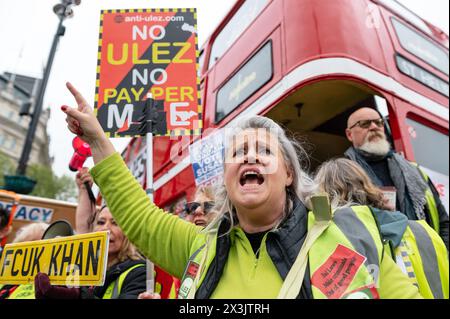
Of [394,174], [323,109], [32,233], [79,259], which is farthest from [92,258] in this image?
[323,109]

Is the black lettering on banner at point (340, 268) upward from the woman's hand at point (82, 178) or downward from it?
downward

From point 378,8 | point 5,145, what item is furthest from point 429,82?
point 5,145

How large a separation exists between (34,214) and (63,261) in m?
3.02

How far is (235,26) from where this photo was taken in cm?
437

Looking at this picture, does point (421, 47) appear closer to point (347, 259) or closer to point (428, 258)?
point (428, 258)

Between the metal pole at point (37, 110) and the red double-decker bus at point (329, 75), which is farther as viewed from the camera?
the metal pole at point (37, 110)

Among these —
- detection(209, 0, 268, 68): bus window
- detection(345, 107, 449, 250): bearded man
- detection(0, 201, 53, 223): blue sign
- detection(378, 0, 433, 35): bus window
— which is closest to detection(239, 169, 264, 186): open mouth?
detection(345, 107, 449, 250): bearded man

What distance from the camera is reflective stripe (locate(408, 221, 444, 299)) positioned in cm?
135

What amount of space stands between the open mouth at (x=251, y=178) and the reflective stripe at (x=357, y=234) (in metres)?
0.29

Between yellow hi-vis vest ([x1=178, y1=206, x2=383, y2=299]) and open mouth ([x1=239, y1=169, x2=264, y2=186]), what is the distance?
0.22m

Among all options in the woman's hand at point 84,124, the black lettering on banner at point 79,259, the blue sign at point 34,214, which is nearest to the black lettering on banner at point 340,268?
the black lettering on banner at point 79,259

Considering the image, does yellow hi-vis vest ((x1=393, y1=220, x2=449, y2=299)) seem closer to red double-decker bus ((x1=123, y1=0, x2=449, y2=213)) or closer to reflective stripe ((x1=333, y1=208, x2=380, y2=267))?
reflective stripe ((x1=333, y1=208, x2=380, y2=267))

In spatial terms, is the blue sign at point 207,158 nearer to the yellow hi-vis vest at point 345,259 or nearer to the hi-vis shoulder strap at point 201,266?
the hi-vis shoulder strap at point 201,266

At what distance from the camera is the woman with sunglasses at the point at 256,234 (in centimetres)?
95
